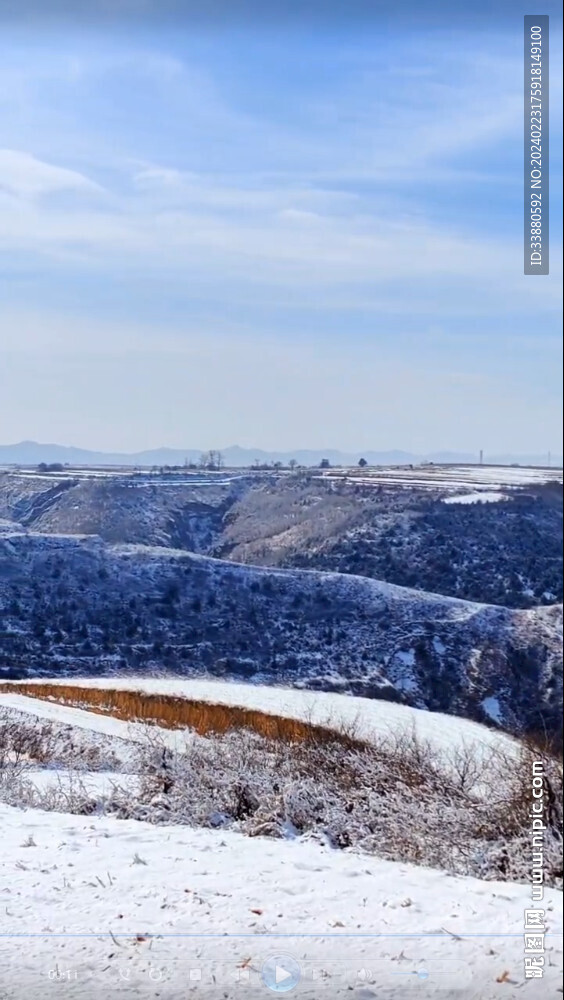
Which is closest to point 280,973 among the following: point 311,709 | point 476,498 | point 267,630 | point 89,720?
point 311,709

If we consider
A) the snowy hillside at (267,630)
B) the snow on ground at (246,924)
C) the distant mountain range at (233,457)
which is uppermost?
the distant mountain range at (233,457)

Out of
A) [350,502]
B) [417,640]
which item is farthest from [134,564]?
[417,640]

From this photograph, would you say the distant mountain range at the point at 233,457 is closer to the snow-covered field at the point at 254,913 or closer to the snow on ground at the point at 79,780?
the snow-covered field at the point at 254,913

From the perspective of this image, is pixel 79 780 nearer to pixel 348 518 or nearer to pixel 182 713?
pixel 182 713

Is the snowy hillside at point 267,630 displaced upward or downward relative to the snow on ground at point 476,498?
downward

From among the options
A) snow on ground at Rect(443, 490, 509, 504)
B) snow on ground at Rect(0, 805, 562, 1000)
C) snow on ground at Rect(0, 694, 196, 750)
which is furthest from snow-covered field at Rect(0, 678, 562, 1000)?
snow on ground at Rect(443, 490, 509, 504)

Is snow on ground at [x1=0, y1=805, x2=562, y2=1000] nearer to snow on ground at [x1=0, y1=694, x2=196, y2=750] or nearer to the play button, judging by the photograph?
the play button

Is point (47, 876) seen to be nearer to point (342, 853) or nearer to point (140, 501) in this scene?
point (342, 853)

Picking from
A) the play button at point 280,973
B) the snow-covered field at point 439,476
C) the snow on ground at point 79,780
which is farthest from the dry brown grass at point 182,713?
the snow-covered field at point 439,476
